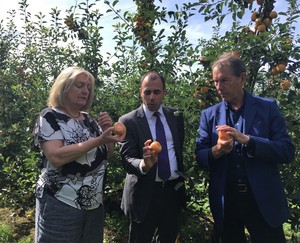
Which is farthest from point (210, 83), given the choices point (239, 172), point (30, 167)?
point (30, 167)

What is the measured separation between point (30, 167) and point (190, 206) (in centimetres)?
164

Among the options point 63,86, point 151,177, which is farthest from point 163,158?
point 63,86

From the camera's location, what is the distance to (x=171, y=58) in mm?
2943

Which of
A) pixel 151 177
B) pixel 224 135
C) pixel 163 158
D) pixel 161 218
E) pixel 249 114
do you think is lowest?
pixel 161 218

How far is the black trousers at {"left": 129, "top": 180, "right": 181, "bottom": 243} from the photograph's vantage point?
2.26m

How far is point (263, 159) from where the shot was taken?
6.28 feet

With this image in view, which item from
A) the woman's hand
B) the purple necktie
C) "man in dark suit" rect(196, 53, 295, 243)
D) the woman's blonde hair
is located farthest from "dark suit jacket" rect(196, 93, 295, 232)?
the woman's blonde hair

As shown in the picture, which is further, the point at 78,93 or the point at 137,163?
the point at 137,163

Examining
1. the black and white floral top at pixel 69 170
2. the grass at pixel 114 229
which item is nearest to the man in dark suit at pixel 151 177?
the black and white floral top at pixel 69 170

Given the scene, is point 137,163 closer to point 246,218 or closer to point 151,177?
point 151,177

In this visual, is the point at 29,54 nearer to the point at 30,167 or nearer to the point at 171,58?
the point at 30,167

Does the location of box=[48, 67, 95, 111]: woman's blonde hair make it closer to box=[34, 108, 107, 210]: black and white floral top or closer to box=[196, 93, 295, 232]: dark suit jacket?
box=[34, 108, 107, 210]: black and white floral top

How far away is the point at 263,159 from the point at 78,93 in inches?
46.5

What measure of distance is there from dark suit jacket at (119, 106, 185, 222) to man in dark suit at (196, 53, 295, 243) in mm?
336
